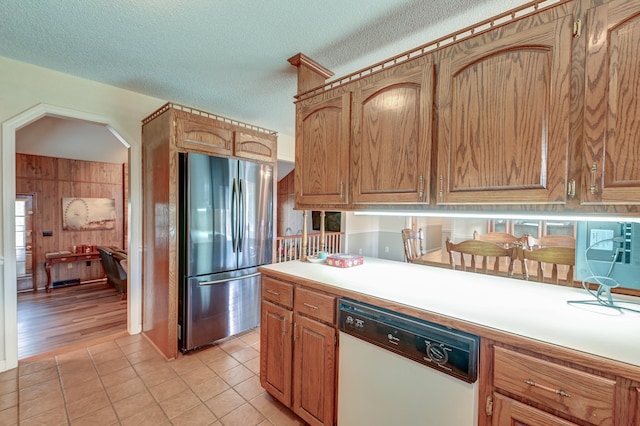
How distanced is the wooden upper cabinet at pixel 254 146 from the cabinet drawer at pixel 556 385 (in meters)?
2.68

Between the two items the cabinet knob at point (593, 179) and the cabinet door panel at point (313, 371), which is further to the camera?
the cabinet door panel at point (313, 371)

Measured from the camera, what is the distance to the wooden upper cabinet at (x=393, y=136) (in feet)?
4.90

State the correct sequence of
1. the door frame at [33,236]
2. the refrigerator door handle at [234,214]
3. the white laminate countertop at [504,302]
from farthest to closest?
the door frame at [33,236] < the refrigerator door handle at [234,214] < the white laminate countertop at [504,302]

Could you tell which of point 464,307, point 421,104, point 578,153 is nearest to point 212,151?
point 421,104

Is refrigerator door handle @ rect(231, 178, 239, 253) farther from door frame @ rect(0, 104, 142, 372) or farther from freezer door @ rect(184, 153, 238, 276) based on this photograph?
door frame @ rect(0, 104, 142, 372)

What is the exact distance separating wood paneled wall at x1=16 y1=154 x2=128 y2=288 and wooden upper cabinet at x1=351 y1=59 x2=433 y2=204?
5.80 meters

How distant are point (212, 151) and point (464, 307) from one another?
2.49 metres

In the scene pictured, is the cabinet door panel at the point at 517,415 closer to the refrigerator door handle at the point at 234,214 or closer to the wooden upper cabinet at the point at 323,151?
the wooden upper cabinet at the point at 323,151

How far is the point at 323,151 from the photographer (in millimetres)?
1989

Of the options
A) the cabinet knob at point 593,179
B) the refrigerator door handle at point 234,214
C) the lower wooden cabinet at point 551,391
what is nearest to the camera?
the lower wooden cabinet at point 551,391

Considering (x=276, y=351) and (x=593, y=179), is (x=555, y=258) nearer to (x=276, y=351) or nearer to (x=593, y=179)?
(x=593, y=179)

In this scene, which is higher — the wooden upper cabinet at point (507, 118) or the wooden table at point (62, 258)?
the wooden upper cabinet at point (507, 118)

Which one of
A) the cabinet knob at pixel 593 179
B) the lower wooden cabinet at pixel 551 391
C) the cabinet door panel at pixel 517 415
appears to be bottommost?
the cabinet door panel at pixel 517 415

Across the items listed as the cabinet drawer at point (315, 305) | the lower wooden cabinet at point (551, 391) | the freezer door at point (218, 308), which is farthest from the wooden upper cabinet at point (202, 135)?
the lower wooden cabinet at point (551, 391)
